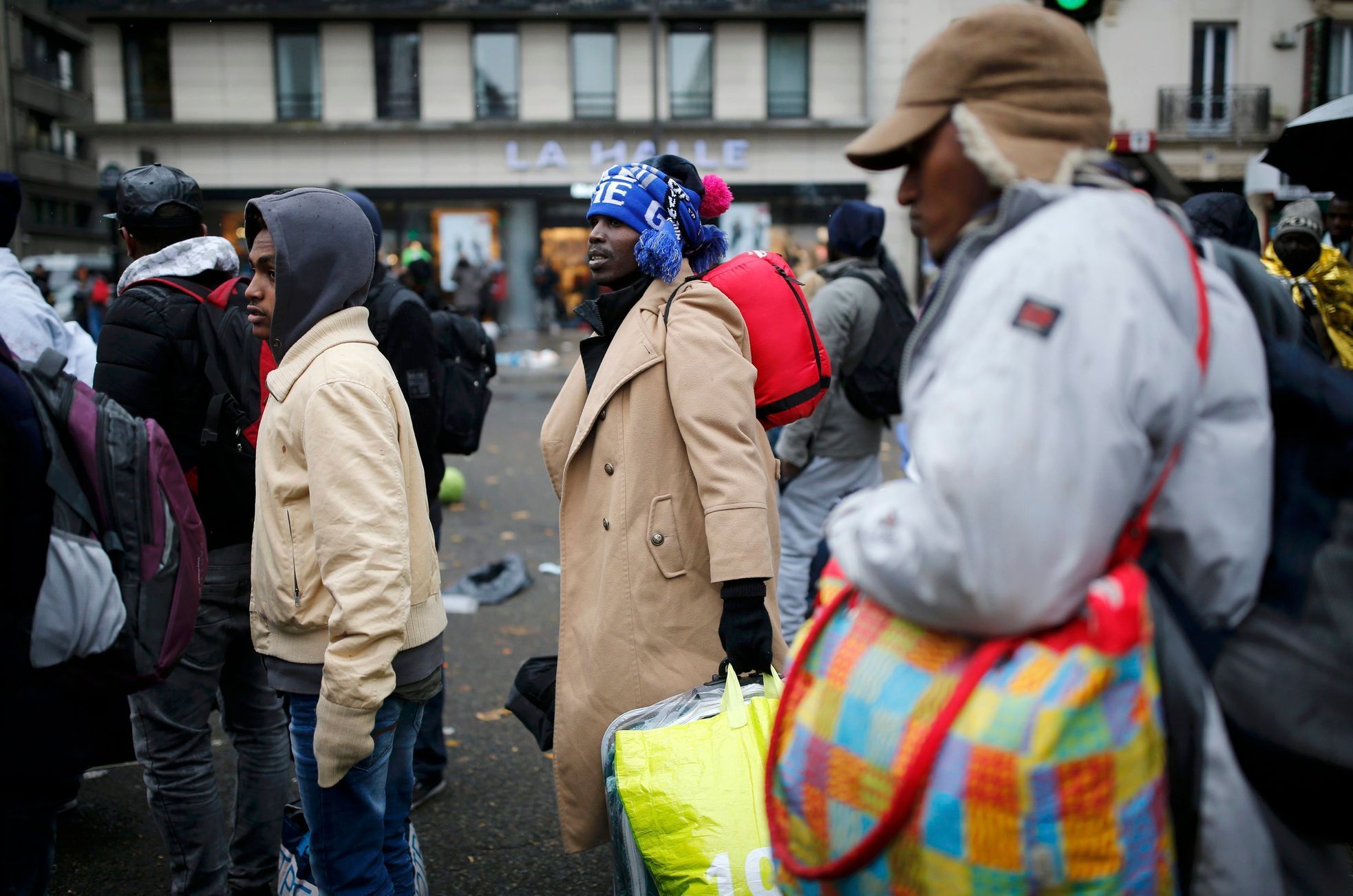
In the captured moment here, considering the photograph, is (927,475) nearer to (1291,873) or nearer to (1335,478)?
(1335,478)

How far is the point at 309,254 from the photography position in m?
2.81

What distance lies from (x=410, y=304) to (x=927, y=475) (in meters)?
3.35

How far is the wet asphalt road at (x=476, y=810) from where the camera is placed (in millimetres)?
3709

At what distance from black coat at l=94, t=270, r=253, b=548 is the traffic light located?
384 centimetres

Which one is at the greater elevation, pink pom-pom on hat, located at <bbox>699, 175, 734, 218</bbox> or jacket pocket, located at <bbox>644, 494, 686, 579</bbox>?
pink pom-pom on hat, located at <bbox>699, 175, 734, 218</bbox>

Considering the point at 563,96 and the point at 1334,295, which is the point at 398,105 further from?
the point at 1334,295

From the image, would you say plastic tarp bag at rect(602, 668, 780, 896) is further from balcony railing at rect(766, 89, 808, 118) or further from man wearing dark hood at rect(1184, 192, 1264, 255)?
balcony railing at rect(766, 89, 808, 118)

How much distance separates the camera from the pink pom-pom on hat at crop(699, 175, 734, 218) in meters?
3.56

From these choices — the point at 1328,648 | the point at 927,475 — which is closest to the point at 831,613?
the point at 927,475

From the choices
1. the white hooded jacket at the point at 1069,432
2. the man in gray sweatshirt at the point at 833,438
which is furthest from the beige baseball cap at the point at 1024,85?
the man in gray sweatshirt at the point at 833,438

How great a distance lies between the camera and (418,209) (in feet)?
98.8

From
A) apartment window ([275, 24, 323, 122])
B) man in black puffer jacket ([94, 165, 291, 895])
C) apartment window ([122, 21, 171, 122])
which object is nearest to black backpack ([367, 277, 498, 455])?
man in black puffer jacket ([94, 165, 291, 895])

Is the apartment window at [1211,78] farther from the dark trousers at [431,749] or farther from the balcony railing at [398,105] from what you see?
the dark trousers at [431,749]

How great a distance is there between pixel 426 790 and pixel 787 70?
28491 mm
